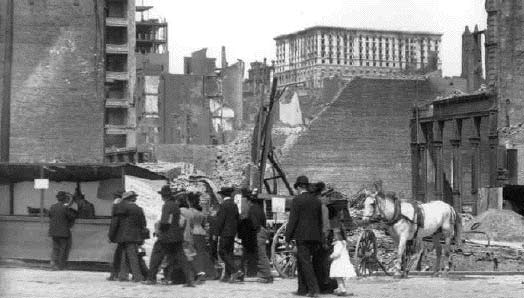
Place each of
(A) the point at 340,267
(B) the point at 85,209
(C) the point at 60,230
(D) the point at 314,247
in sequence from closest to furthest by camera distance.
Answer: (D) the point at 314,247 → (A) the point at 340,267 → (C) the point at 60,230 → (B) the point at 85,209

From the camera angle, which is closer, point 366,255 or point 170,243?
point 170,243

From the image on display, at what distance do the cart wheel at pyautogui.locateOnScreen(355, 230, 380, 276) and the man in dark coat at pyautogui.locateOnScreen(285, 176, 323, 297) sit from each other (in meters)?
3.59

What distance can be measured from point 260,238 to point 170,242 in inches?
73.3

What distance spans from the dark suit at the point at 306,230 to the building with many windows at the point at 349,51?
360 ft

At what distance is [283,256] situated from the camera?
20.5 meters

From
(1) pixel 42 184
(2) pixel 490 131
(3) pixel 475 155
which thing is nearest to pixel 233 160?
(3) pixel 475 155

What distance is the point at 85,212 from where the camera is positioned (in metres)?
20.3

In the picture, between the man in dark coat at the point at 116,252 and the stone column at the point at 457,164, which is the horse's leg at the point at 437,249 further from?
the stone column at the point at 457,164

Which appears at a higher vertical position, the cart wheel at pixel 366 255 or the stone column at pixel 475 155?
the stone column at pixel 475 155

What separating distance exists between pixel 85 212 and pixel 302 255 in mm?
5796

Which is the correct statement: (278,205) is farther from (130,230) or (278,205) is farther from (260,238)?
(130,230)

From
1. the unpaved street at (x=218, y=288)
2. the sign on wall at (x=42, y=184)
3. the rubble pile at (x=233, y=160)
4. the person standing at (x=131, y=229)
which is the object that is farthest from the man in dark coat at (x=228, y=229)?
the rubble pile at (x=233, y=160)

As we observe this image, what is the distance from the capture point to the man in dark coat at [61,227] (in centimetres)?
1970

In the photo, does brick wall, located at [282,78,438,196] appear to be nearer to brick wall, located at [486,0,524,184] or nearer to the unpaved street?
brick wall, located at [486,0,524,184]
